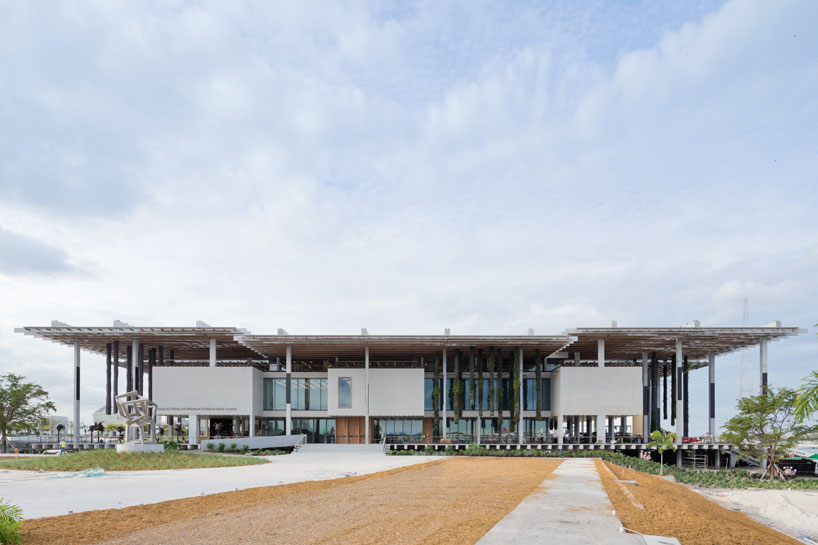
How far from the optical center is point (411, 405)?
58.5 metres

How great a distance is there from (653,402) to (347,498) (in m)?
57.4

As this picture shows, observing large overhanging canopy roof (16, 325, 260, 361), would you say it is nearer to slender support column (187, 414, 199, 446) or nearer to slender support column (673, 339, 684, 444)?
slender support column (187, 414, 199, 446)

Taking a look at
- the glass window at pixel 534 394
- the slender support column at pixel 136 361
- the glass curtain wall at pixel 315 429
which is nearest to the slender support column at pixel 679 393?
the glass window at pixel 534 394

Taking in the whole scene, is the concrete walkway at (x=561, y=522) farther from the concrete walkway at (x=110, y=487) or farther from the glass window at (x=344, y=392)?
the glass window at (x=344, y=392)

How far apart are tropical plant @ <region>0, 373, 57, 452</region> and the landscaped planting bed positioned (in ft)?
74.1

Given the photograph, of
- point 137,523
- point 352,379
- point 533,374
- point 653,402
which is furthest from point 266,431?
point 137,523

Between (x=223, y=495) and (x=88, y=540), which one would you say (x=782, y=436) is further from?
(x=88, y=540)

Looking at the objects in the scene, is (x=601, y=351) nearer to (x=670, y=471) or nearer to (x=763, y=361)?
(x=763, y=361)

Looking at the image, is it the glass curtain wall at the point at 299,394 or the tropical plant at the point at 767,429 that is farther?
the glass curtain wall at the point at 299,394

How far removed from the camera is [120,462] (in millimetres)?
29891

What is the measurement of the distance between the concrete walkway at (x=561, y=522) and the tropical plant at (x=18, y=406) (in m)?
49.7

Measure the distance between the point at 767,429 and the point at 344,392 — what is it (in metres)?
32.5

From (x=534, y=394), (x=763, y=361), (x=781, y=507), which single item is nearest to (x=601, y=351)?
(x=534, y=394)

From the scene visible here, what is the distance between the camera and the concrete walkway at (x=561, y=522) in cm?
945
